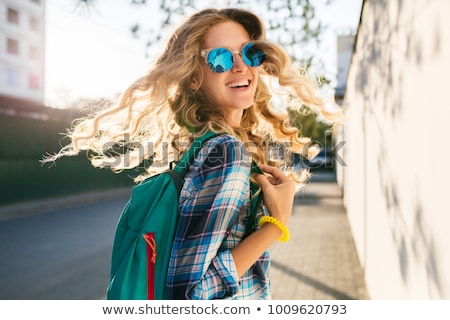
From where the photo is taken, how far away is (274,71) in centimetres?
206

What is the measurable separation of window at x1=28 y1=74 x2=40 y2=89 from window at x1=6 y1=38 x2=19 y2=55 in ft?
9.58

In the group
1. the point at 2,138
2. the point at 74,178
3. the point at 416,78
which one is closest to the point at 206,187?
the point at 416,78

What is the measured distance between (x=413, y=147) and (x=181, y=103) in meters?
1.22

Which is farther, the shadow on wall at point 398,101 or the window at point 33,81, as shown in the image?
the window at point 33,81

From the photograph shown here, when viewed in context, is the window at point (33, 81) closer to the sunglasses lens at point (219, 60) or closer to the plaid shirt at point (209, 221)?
the sunglasses lens at point (219, 60)

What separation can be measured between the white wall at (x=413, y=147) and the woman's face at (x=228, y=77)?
2.35 ft

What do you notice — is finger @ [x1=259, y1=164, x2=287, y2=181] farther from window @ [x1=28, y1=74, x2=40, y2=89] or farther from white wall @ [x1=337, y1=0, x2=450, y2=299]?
window @ [x1=28, y1=74, x2=40, y2=89]

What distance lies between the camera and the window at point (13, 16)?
41.1m

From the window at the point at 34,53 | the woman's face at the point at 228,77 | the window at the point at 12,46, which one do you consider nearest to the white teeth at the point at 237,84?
the woman's face at the point at 228,77

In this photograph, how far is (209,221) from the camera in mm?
1353

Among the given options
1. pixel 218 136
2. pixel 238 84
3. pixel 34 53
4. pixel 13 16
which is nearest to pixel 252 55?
pixel 238 84

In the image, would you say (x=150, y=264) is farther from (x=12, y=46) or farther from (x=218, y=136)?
(x=12, y=46)
